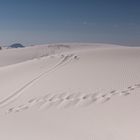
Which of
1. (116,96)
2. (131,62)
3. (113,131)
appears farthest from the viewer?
(131,62)

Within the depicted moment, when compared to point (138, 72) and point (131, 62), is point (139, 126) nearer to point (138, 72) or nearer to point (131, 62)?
point (138, 72)

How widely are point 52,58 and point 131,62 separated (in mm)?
5076

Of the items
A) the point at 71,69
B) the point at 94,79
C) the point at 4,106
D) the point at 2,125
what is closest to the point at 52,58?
the point at 71,69

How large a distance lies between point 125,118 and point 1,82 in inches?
238

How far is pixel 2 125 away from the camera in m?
4.70

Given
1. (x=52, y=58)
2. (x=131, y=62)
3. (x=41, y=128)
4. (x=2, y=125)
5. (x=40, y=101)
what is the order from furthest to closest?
1. (x=52, y=58)
2. (x=131, y=62)
3. (x=40, y=101)
4. (x=2, y=125)
5. (x=41, y=128)

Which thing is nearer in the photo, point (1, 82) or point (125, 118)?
point (125, 118)

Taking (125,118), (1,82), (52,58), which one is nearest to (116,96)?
(125,118)

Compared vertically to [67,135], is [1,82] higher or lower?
lower

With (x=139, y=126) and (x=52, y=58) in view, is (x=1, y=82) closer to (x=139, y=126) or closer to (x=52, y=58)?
(x=52, y=58)

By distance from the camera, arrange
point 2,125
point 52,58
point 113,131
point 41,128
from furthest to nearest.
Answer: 1. point 52,58
2. point 2,125
3. point 41,128
4. point 113,131

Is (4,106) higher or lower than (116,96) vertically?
lower

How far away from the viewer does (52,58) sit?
45.8 feet

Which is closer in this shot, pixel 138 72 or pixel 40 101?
pixel 40 101
